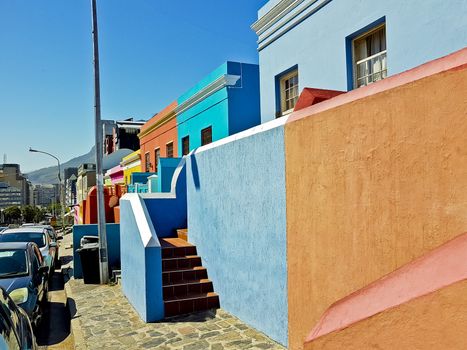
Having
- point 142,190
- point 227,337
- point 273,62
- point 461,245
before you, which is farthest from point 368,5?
point 142,190

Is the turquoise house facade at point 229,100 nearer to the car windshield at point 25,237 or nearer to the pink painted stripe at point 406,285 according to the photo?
the car windshield at point 25,237

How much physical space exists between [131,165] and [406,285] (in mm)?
21048

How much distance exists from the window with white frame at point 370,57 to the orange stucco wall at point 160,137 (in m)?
9.13

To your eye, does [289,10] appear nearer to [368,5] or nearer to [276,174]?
[368,5]

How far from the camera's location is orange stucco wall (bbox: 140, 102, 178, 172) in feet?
48.4

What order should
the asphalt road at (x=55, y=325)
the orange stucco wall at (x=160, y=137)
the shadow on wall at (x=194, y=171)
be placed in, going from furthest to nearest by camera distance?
1. the orange stucco wall at (x=160, y=137)
2. the shadow on wall at (x=194, y=171)
3. the asphalt road at (x=55, y=325)

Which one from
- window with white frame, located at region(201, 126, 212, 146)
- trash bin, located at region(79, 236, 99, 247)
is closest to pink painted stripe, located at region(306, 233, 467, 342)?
window with white frame, located at region(201, 126, 212, 146)

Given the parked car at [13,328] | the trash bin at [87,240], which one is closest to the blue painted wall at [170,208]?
the trash bin at [87,240]

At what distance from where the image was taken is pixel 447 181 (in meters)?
2.79

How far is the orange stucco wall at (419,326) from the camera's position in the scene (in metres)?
2.08

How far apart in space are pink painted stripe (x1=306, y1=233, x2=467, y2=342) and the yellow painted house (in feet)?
60.2

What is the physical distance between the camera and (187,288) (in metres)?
7.19

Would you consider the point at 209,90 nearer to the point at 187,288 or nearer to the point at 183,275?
the point at 183,275

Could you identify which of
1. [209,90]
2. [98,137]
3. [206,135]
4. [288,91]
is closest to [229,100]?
[209,90]
